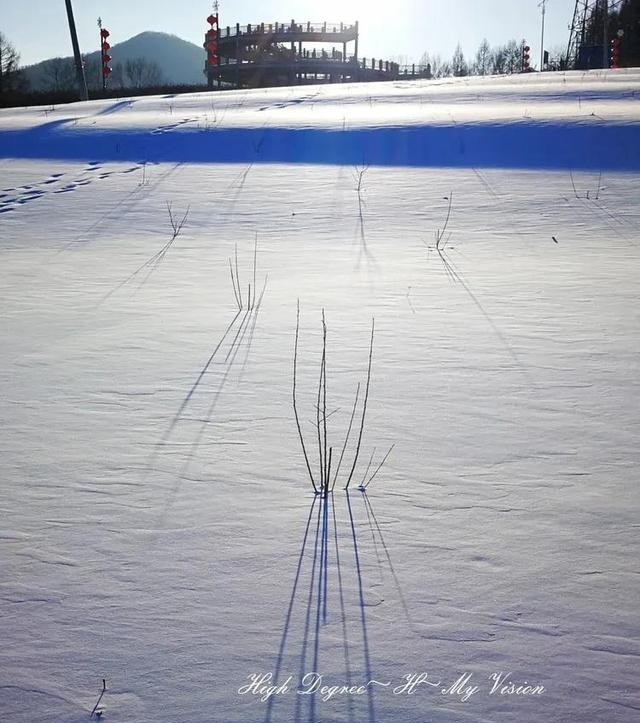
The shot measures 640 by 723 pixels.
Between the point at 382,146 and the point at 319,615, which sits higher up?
the point at 382,146

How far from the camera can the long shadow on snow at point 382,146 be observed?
9.08 meters

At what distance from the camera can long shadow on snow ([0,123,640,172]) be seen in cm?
908

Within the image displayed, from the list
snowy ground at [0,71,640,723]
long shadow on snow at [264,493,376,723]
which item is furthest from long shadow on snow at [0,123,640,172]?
long shadow on snow at [264,493,376,723]

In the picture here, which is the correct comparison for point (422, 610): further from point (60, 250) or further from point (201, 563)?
point (60, 250)

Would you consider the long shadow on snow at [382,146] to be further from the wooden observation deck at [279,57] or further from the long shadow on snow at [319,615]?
the wooden observation deck at [279,57]

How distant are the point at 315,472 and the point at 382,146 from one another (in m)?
8.42

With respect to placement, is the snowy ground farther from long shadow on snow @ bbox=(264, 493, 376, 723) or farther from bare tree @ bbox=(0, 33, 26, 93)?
bare tree @ bbox=(0, 33, 26, 93)

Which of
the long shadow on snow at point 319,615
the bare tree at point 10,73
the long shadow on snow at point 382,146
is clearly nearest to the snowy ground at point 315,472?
the long shadow on snow at point 319,615

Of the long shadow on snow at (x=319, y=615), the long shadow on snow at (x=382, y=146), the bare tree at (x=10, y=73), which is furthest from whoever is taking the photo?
the bare tree at (x=10, y=73)

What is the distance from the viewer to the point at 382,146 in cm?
993

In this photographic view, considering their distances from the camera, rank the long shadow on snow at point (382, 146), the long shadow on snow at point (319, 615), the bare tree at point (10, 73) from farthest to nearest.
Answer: the bare tree at point (10, 73)
the long shadow on snow at point (382, 146)
the long shadow on snow at point (319, 615)

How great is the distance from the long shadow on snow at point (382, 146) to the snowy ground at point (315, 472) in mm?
3066

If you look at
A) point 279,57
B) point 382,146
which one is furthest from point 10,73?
point 382,146

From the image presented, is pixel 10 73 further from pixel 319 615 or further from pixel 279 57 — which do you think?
pixel 319 615
